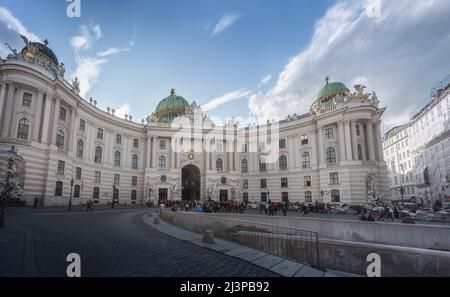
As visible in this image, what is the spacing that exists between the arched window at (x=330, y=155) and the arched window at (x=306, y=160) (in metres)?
4.08

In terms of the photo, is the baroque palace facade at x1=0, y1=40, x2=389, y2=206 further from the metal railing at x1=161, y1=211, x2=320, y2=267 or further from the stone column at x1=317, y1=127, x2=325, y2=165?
the metal railing at x1=161, y1=211, x2=320, y2=267

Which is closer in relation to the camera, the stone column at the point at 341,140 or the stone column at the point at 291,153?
the stone column at the point at 341,140

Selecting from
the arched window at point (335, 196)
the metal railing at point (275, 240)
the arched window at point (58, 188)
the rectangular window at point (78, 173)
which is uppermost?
the rectangular window at point (78, 173)

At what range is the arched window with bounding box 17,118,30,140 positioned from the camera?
3011 cm

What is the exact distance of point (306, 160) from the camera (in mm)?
49719

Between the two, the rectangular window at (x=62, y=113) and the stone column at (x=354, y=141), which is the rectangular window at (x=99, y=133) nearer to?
the rectangular window at (x=62, y=113)

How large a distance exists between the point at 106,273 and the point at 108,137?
4659cm

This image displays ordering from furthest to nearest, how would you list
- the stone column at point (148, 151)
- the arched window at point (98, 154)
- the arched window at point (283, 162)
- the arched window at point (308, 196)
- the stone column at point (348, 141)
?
the arched window at point (283, 162) → the stone column at point (148, 151) → the arched window at point (308, 196) → the arched window at point (98, 154) → the stone column at point (348, 141)

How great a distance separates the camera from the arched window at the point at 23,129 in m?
30.1

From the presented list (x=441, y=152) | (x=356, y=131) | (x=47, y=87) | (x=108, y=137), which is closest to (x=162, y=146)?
(x=108, y=137)

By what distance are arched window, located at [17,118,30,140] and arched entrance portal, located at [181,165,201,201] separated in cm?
3253

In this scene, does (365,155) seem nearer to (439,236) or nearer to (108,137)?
(439,236)

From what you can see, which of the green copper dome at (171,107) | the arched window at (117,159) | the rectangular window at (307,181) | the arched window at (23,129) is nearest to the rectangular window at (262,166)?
the rectangular window at (307,181)

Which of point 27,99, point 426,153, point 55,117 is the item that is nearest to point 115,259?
point 55,117
